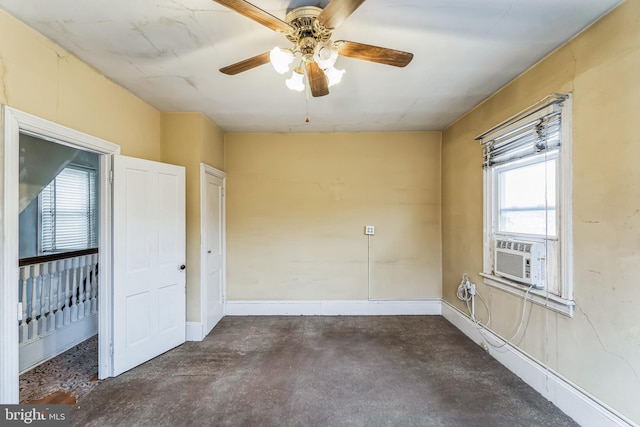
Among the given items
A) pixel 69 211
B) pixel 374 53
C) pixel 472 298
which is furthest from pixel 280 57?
pixel 69 211

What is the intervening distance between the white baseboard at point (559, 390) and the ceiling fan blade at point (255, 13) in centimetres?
291

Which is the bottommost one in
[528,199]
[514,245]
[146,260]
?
[146,260]

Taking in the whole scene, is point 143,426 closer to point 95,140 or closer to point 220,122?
point 95,140

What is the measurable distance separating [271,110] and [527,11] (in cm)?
228

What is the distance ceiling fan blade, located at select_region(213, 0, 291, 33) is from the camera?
1.21 m

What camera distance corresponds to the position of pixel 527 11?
1.56 meters

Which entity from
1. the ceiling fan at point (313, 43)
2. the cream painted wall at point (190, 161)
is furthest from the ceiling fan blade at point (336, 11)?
the cream painted wall at point (190, 161)

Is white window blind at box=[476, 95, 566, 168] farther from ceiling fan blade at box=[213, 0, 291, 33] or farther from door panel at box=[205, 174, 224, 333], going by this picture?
door panel at box=[205, 174, 224, 333]

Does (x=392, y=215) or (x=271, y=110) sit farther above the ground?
(x=271, y=110)

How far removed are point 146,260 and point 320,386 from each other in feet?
6.45

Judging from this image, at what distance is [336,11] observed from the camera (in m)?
1.25

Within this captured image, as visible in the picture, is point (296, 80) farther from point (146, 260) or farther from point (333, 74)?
point (146, 260)

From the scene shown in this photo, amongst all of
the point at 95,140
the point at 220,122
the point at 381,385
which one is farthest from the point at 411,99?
the point at 95,140

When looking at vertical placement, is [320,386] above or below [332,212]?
below
